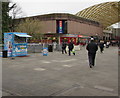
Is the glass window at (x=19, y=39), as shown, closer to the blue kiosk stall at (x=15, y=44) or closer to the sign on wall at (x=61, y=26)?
→ the blue kiosk stall at (x=15, y=44)

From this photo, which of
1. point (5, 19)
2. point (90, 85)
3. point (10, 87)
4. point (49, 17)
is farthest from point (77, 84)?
point (49, 17)

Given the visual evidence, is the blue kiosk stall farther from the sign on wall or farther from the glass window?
the sign on wall

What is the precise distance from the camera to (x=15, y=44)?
14.5m

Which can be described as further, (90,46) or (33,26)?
(33,26)

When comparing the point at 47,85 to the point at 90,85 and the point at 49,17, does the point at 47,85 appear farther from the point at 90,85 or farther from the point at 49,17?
the point at 49,17

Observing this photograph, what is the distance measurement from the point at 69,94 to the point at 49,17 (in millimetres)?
44361

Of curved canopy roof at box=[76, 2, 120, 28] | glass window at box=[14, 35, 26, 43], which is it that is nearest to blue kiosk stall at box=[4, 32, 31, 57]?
glass window at box=[14, 35, 26, 43]

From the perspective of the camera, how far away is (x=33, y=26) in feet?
129

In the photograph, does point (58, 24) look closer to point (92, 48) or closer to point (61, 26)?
point (61, 26)

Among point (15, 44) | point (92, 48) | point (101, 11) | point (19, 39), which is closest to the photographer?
point (92, 48)

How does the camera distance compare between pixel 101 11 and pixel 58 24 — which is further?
pixel 101 11

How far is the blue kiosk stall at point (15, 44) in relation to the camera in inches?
559

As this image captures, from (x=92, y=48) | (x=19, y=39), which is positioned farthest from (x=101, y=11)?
(x=92, y=48)

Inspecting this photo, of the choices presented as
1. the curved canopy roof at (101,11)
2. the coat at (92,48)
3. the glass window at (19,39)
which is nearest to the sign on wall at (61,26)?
the curved canopy roof at (101,11)
